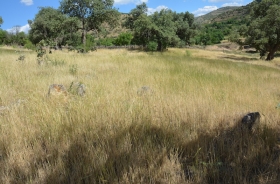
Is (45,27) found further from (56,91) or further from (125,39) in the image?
(56,91)

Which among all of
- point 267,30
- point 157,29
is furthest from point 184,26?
point 267,30

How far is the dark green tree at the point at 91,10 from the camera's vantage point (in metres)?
29.1

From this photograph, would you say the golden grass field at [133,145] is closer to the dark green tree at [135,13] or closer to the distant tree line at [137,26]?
the distant tree line at [137,26]

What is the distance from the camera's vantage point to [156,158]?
6.60 ft

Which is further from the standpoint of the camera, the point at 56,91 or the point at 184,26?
the point at 184,26

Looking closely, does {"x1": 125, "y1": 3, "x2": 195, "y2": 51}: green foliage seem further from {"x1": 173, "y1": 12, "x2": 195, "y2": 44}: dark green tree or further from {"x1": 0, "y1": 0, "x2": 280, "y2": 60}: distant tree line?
{"x1": 173, "y1": 12, "x2": 195, "y2": 44}: dark green tree

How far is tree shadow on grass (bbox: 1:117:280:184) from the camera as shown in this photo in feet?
5.95

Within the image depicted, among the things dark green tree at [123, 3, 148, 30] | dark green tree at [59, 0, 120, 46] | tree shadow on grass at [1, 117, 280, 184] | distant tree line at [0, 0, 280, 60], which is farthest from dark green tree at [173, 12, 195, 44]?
tree shadow on grass at [1, 117, 280, 184]

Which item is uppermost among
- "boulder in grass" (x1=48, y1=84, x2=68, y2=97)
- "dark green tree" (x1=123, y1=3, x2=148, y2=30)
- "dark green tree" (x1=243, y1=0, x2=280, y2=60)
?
"dark green tree" (x1=123, y1=3, x2=148, y2=30)

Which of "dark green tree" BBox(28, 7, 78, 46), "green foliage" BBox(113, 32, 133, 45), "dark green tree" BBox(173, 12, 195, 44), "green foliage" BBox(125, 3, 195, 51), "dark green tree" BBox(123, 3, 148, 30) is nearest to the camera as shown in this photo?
"green foliage" BBox(125, 3, 195, 51)

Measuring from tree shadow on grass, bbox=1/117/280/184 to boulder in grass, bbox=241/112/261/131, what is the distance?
0.77ft

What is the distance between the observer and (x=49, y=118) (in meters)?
2.80

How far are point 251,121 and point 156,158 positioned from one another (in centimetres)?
168

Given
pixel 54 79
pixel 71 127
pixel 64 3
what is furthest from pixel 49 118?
pixel 64 3
